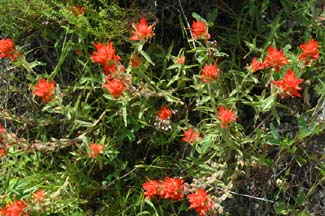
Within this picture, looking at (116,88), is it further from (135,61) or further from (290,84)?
(290,84)

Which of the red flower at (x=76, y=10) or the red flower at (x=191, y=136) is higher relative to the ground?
the red flower at (x=76, y=10)

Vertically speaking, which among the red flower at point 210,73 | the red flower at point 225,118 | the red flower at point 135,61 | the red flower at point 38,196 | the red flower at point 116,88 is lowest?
the red flower at point 38,196

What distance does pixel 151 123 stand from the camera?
189 centimetres

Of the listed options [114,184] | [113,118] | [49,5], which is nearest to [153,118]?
[113,118]

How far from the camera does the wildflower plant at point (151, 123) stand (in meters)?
1.71

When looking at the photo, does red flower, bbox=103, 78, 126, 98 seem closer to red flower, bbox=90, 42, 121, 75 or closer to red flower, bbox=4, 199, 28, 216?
red flower, bbox=90, 42, 121, 75

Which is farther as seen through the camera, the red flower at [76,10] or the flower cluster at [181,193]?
the red flower at [76,10]

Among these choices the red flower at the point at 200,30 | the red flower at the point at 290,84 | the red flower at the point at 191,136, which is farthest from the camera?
the red flower at the point at 191,136

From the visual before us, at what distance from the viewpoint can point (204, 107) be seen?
1.74m

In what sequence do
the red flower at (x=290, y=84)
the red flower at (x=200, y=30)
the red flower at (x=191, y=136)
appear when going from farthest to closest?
the red flower at (x=191, y=136) → the red flower at (x=200, y=30) → the red flower at (x=290, y=84)

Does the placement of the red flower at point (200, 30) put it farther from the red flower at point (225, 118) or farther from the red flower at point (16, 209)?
the red flower at point (16, 209)

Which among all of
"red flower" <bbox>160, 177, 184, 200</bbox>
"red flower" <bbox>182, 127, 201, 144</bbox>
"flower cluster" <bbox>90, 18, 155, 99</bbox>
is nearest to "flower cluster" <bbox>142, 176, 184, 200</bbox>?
"red flower" <bbox>160, 177, 184, 200</bbox>

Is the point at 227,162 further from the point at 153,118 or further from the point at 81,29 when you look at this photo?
the point at 81,29

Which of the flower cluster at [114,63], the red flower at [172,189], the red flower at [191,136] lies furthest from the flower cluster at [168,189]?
the flower cluster at [114,63]
